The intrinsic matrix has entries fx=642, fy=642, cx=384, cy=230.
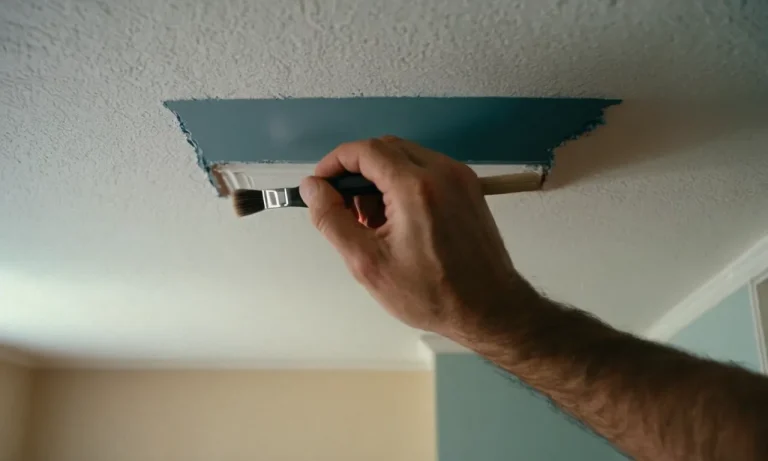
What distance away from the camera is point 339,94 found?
78 cm

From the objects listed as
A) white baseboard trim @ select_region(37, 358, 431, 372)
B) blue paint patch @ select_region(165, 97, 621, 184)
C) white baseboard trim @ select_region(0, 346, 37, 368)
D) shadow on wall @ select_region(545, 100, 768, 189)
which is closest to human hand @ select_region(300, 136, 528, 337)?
blue paint patch @ select_region(165, 97, 621, 184)

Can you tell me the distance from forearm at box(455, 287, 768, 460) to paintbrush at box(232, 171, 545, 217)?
0.15 m

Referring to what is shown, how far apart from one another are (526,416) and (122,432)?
1.53m

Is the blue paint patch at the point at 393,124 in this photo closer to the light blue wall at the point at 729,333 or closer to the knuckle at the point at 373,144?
the knuckle at the point at 373,144

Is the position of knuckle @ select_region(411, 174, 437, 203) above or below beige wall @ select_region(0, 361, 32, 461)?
above

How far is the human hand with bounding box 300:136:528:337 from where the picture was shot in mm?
658

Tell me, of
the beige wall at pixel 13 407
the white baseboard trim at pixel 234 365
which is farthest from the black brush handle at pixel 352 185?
the beige wall at pixel 13 407

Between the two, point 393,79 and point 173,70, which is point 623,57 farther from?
point 173,70

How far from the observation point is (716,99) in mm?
760

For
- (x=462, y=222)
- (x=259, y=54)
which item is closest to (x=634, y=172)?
(x=462, y=222)

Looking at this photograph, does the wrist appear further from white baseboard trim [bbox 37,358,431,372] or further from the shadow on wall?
white baseboard trim [bbox 37,358,431,372]

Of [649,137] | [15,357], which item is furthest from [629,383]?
[15,357]

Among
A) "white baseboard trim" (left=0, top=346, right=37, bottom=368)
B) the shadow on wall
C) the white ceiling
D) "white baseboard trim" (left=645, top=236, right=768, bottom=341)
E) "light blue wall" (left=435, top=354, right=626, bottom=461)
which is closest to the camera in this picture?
the white ceiling

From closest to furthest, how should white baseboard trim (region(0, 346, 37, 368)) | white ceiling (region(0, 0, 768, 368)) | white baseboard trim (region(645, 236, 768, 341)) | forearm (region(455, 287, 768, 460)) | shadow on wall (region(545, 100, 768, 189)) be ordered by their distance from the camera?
forearm (region(455, 287, 768, 460)) < white ceiling (region(0, 0, 768, 368)) < shadow on wall (region(545, 100, 768, 189)) < white baseboard trim (region(645, 236, 768, 341)) < white baseboard trim (region(0, 346, 37, 368))
